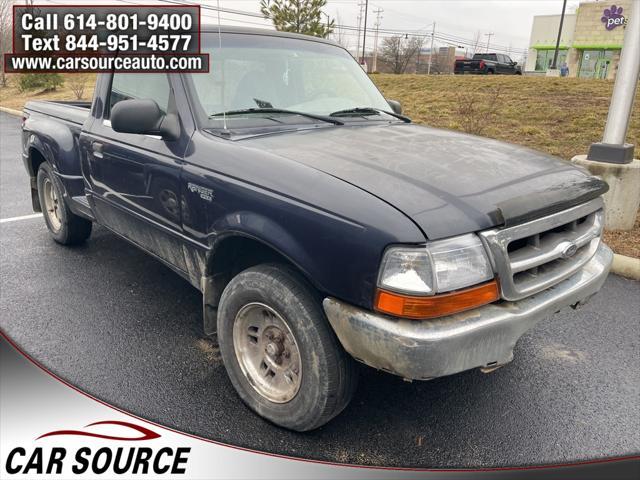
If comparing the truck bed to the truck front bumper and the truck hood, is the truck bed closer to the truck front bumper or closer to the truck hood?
the truck hood

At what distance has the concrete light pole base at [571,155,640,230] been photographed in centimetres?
511

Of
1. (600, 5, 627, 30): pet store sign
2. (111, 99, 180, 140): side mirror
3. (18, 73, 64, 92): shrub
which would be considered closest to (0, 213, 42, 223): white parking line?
(111, 99, 180, 140): side mirror

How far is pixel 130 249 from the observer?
189 inches

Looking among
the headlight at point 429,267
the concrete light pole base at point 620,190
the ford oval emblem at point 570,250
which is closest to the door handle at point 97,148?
the headlight at point 429,267

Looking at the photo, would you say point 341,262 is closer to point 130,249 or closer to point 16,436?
point 16,436

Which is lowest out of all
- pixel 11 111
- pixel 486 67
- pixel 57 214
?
pixel 11 111

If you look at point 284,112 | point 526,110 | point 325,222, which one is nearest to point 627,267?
point 284,112

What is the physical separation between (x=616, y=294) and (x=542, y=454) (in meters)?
2.30

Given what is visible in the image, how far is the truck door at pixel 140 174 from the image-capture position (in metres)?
2.88

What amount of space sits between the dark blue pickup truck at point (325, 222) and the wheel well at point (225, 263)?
0.01 meters

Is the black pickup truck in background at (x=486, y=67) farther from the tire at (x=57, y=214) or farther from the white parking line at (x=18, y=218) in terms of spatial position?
the tire at (x=57, y=214)

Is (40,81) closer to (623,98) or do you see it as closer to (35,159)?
(35,159)

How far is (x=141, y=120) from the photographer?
2701 mm

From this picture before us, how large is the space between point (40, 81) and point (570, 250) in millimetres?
25842
